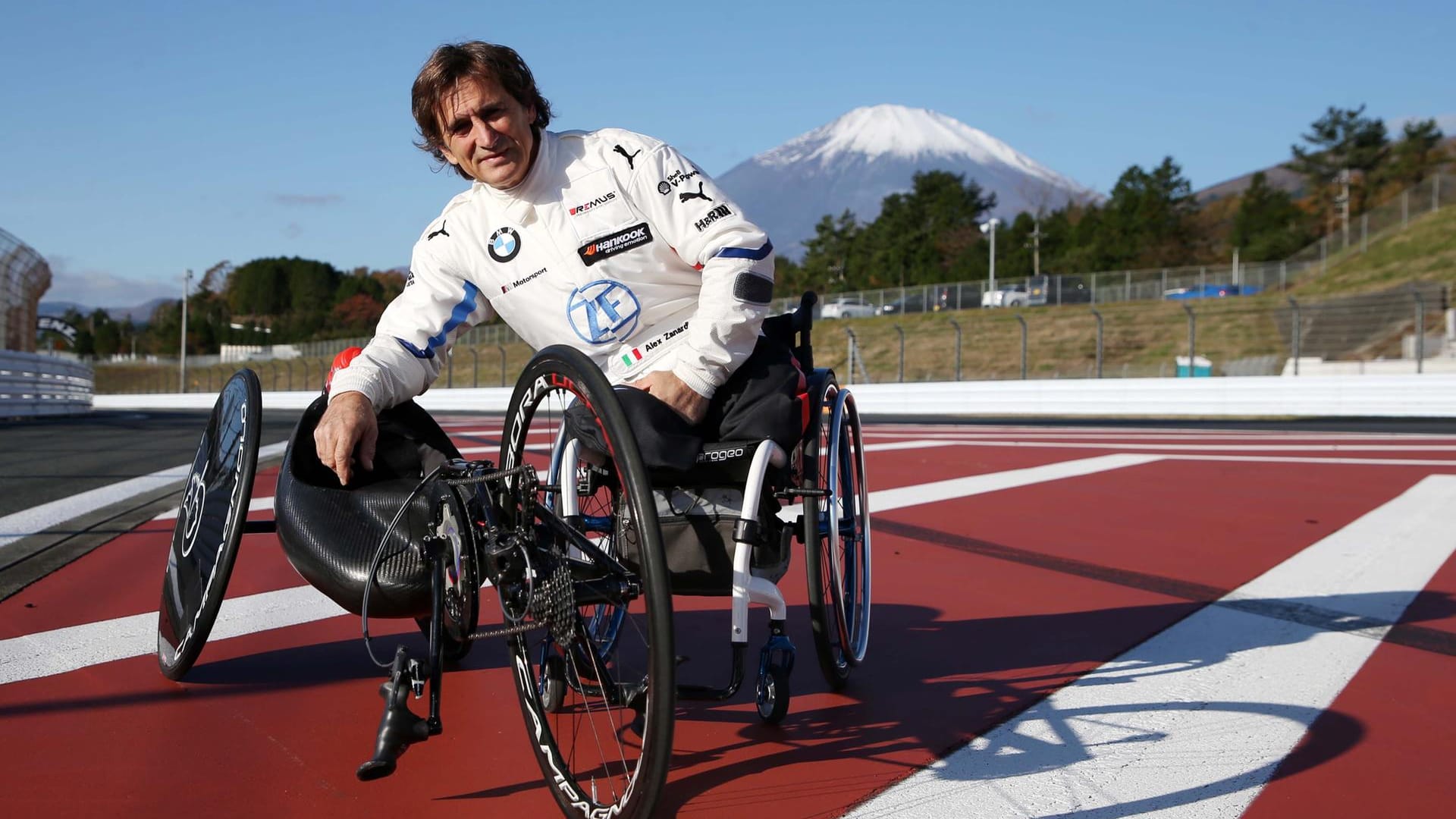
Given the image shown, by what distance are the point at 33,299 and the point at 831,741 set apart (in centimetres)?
3084

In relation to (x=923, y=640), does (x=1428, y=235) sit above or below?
above

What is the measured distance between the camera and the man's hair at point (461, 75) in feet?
9.76

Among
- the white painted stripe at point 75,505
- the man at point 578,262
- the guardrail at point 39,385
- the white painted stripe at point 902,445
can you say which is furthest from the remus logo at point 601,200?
the guardrail at point 39,385

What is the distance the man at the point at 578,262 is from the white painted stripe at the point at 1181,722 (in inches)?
35.9

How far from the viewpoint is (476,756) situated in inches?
111

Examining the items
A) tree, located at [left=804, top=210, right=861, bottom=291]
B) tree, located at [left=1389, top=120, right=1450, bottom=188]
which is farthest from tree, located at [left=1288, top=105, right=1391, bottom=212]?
tree, located at [left=804, top=210, right=861, bottom=291]

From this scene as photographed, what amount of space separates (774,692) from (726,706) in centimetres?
33

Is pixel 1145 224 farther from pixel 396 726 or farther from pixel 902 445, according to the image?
pixel 396 726

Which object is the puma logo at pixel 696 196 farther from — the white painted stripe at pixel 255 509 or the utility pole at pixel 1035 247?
the utility pole at pixel 1035 247

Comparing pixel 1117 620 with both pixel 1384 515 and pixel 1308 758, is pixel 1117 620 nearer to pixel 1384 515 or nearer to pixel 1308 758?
pixel 1308 758

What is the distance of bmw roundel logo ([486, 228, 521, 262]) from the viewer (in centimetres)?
303

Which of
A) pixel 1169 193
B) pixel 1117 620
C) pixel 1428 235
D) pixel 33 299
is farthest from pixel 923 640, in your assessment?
pixel 1169 193

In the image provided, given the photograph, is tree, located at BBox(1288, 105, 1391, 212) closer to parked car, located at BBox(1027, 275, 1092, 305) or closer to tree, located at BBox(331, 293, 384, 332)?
parked car, located at BBox(1027, 275, 1092, 305)

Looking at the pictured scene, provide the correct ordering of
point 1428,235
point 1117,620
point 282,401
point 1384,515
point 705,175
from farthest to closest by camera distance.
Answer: point 1428,235
point 282,401
point 1384,515
point 1117,620
point 705,175
